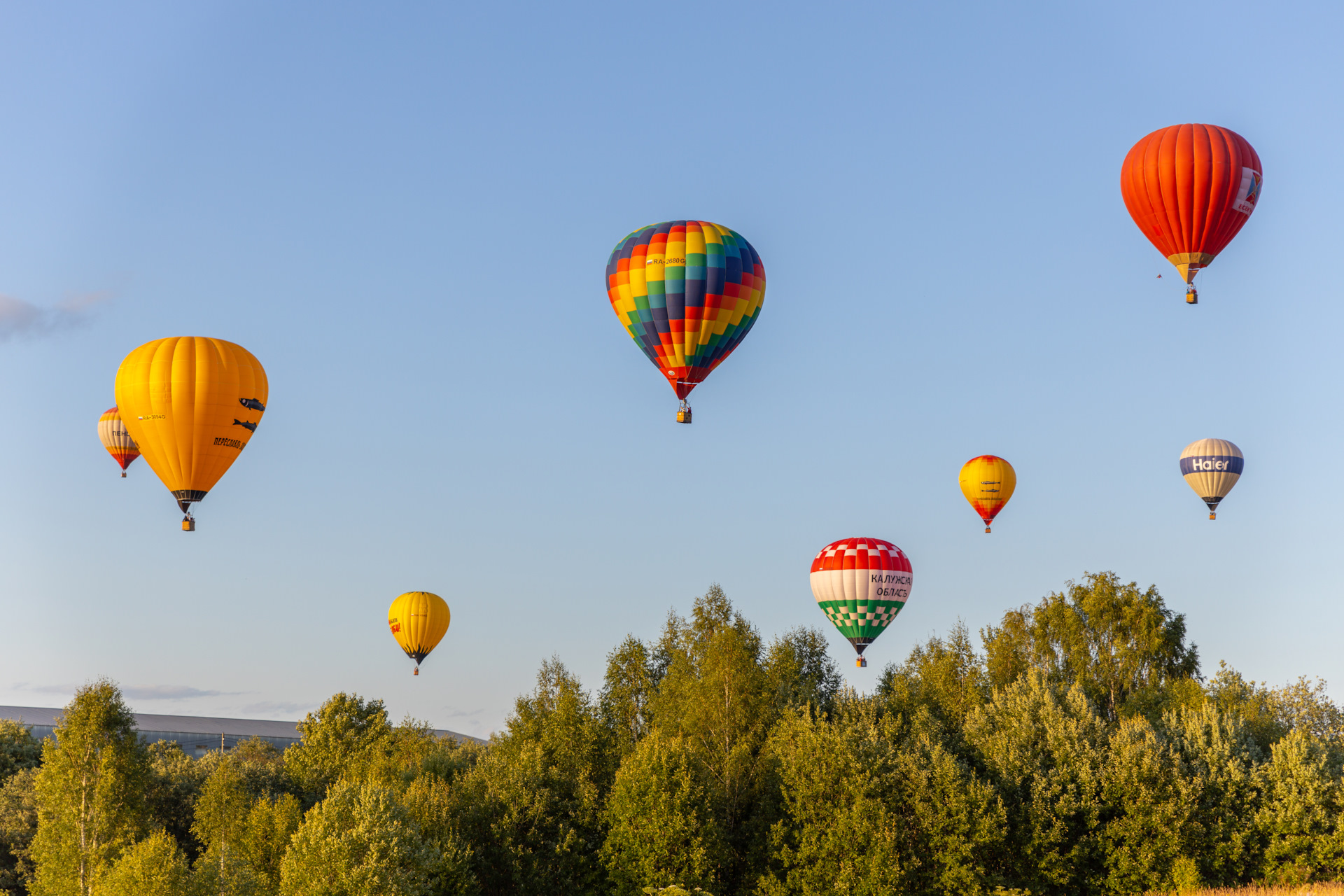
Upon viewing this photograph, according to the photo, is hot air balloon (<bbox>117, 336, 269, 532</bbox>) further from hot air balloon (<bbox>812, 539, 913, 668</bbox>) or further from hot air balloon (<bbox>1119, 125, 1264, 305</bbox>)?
hot air balloon (<bbox>1119, 125, 1264, 305</bbox>)

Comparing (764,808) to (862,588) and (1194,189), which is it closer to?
(862,588)

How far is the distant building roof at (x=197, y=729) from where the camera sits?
15688 cm

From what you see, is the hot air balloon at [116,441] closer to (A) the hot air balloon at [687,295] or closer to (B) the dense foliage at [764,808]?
(B) the dense foliage at [764,808]

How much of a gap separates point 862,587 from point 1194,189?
2534 centimetres

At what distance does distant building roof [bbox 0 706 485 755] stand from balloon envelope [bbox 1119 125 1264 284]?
407 ft

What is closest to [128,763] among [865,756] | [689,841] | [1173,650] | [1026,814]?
[689,841]

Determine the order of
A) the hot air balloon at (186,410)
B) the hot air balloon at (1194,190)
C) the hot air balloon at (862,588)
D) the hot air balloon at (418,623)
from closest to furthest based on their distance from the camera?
the hot air balloon at (186,410) < the hot air balloon at (1194,190) < the hot air balloon at (862,588) < the hot air balloon at (418,623)

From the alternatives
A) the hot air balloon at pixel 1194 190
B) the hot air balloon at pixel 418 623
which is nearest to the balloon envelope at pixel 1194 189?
the hot air balloon at pixel 1194 190

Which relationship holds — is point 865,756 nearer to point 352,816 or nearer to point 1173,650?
point 352,816

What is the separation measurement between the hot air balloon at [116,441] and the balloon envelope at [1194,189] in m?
56.5

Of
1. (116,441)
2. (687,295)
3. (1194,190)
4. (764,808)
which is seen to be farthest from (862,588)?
(116,441)

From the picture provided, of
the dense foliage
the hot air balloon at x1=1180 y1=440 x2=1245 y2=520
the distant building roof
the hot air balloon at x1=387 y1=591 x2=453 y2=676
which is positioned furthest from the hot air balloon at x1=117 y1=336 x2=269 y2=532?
the distant building roof

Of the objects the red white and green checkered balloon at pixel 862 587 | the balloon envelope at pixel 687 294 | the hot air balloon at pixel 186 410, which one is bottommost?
the red white and green checkered balloon at pixel 862 587

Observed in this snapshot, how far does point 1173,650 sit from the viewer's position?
77062 mm
